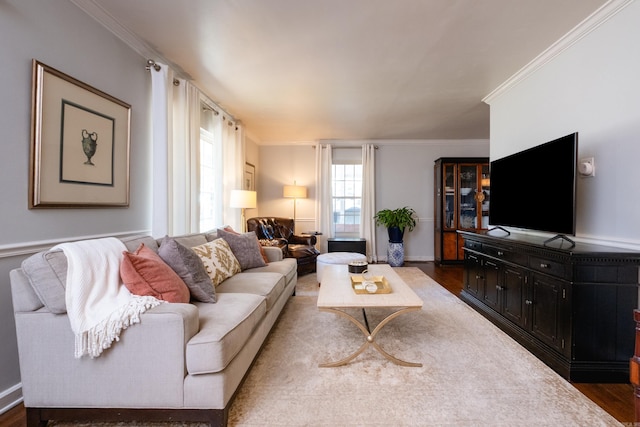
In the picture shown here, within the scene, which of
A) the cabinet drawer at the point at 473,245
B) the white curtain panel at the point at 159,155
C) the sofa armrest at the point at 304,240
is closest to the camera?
the white curtain panel at the point at 159,155

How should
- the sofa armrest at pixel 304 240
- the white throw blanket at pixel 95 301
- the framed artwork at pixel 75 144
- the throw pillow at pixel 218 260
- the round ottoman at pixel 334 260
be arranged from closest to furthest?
1. the white throw blanket at pixel 95 301
2. the framed artwork at pixel 75 144
3. the throw pillow at pixel 218 260
4. the round ottoman at pixel 334 260
5. the sofa armrest at pixel 304 240

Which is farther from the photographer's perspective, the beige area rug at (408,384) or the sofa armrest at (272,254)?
the sofa armrest at (272,254)

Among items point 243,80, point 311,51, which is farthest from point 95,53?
point 311,51

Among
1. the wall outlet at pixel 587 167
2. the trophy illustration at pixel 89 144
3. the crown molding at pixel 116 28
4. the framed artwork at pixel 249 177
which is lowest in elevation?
the wall outlet at pixel 587 167

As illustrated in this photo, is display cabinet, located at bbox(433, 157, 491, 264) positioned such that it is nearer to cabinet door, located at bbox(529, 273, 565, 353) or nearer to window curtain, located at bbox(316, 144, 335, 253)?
window curtain, located at bbox(316, 144, 335, 253)

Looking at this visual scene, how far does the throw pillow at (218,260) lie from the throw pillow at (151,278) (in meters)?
0.59

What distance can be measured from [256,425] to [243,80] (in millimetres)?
3158

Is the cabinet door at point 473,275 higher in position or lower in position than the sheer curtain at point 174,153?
lower

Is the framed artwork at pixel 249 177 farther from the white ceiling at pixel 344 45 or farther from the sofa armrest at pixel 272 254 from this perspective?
the sofa armrest at pixel 272 254

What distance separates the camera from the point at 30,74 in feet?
5.68

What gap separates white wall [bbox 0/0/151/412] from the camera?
1.63m

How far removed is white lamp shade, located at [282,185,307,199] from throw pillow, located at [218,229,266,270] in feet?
8.72

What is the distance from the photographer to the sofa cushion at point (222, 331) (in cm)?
142

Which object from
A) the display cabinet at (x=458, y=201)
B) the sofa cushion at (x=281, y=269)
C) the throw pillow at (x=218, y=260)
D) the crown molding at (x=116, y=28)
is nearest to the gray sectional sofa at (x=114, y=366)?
the throw pillow at (x=218, y=260)
